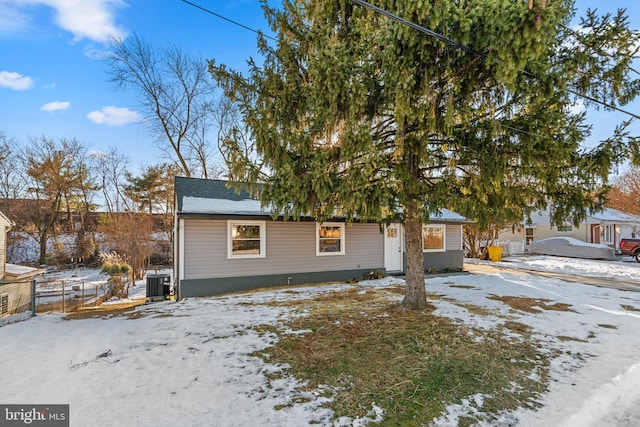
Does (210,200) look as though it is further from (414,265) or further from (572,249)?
(572,249)

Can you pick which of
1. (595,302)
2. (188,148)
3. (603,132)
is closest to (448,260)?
(595,302)

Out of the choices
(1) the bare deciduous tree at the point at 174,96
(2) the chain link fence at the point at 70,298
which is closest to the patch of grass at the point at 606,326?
(2) the chain link fence at the point at 70,298

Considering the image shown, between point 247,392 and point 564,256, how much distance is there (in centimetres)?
2323

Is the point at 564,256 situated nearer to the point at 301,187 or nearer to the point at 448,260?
the point at 448,260

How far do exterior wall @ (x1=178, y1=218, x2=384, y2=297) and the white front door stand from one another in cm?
36

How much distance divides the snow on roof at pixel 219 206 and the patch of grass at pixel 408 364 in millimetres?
4115

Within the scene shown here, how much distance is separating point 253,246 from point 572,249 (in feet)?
66.7

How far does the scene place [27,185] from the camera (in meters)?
20.5

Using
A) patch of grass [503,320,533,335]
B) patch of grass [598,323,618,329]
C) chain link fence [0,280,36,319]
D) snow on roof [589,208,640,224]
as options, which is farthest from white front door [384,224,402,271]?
snow on roof [589,208,640,224]

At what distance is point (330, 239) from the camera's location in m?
10.7

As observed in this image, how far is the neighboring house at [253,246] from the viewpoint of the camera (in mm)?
8477

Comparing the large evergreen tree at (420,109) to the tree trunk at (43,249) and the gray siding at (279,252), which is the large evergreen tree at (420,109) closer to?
the gray siding at (279,252)

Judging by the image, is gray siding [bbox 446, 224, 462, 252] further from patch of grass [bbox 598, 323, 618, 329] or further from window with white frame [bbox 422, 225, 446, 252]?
patch of grass [bbox 598, 323, 618, 329]

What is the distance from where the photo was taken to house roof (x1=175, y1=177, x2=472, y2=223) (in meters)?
8.42
